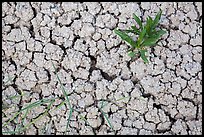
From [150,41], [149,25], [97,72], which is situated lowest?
[97,72]

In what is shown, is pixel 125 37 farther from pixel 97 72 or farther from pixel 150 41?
pixel 97 72

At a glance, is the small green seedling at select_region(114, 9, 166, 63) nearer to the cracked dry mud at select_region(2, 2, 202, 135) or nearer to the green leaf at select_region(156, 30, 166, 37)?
the green leaf at select_region(156, 30, 166, 37)

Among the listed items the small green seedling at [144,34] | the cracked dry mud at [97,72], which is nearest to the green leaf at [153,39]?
the small green seedling at [144,34]

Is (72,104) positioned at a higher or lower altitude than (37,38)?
lower

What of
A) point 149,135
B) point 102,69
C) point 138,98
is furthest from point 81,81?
point 149,135

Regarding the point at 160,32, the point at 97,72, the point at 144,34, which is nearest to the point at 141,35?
the point at 144,34

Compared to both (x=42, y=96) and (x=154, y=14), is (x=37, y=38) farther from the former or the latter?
(x=154, y=14)

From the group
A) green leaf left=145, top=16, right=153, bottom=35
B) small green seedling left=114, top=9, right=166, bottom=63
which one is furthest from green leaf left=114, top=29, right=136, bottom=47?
green leaf left=145, top=16, right=153, bottom=35

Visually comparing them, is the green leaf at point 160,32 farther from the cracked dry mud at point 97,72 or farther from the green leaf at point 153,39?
the cracked dry mud at point 97,72
